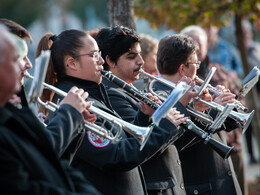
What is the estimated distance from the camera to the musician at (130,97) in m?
3.68

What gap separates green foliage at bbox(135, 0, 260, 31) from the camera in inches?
280

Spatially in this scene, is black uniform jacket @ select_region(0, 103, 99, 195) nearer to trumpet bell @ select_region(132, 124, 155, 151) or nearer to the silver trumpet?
trumpet bell @ select_region(132, 124, 155, 151)

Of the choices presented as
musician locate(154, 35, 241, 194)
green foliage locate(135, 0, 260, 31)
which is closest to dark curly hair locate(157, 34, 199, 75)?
musician locate(154, 35, 241, 194)

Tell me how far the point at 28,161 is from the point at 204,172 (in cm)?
238

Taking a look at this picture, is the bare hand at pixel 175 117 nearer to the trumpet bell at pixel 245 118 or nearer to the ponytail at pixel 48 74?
the ponytail at pixel 48 74

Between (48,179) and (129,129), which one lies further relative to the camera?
(129,129)

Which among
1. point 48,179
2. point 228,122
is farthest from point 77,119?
point 228,122

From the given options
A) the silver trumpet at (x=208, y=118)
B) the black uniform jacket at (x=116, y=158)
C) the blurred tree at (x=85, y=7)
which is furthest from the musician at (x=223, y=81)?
the blurred tree at (x=85, y=7)

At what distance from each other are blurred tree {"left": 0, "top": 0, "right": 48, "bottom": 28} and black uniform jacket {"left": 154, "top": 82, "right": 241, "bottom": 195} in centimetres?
1492

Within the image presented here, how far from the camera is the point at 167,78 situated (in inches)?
175

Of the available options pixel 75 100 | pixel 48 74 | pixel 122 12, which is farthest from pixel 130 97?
pixel 122 12

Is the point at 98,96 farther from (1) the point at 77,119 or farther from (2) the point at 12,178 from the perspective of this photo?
(2) the point at 12,178

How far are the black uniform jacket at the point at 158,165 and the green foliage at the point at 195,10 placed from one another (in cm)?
365

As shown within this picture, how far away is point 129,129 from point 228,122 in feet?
5.14
